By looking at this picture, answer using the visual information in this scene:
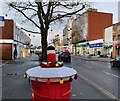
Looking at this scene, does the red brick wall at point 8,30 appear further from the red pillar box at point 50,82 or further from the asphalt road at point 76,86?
the red pillar box at point 50,82

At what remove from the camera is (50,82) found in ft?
13.7

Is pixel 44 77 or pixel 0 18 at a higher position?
pixel 0 18

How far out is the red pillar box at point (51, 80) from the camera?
415 centimetres

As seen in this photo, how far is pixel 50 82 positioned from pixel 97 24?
82193mm

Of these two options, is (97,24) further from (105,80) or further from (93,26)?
(105,80)

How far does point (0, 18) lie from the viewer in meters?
16.2

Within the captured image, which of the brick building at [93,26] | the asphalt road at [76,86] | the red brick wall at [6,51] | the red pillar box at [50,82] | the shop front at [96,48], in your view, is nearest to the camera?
the red pillar box at [50,82]

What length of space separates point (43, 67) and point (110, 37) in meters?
55.8

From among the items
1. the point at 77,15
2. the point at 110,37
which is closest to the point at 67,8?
the point at 77,15

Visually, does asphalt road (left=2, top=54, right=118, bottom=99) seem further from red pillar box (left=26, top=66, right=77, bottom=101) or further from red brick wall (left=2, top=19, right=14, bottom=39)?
red brick wall (left=2, top=19, right=14, bottom=39)

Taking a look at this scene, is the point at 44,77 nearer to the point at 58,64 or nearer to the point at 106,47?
the point at 58,64

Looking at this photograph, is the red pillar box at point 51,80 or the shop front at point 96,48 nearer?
the red pillar box at point 51,80

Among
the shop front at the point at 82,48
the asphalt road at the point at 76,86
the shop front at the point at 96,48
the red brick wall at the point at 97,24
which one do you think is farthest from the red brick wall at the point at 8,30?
the red brick wall at the point at 97,24

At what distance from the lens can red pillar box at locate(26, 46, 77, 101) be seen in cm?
415
